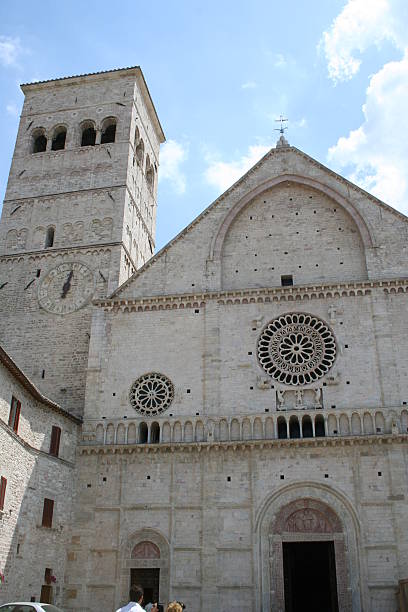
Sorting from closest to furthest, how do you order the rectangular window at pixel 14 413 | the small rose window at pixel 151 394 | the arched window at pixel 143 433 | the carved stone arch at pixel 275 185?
the rectangular window at pixel 14 413 → the arched window at pixel 143 433 → the small rose window at pixel 151 394 → the carved stone arch at pixel 275 185

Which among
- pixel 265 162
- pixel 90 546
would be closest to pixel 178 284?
pixel 265 162

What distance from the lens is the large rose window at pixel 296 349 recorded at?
72.4 ft

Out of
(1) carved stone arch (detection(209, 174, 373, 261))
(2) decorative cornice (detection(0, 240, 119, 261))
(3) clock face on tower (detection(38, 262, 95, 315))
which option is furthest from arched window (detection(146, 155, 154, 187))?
(1) carved stone arch (detection(209, 174, 373, 261))

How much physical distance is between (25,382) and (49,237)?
10524 millimetres

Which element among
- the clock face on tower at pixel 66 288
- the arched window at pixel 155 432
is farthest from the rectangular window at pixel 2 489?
the clock face on tower at pixel 66 288

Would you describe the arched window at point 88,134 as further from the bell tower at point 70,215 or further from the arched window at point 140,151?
the arched window at point 140,151

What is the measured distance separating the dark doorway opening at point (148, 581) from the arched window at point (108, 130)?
1907 cm

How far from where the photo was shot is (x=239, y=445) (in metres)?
20.9

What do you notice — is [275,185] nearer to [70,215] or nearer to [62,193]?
[70,215]

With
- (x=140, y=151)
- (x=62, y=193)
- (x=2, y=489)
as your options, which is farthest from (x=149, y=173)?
(x=2, y=489)

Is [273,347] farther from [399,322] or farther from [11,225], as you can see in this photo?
[11,225]

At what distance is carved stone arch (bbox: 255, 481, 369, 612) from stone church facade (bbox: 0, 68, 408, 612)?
0.04 metres

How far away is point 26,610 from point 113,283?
15718mm

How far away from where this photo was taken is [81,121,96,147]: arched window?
30.9m
